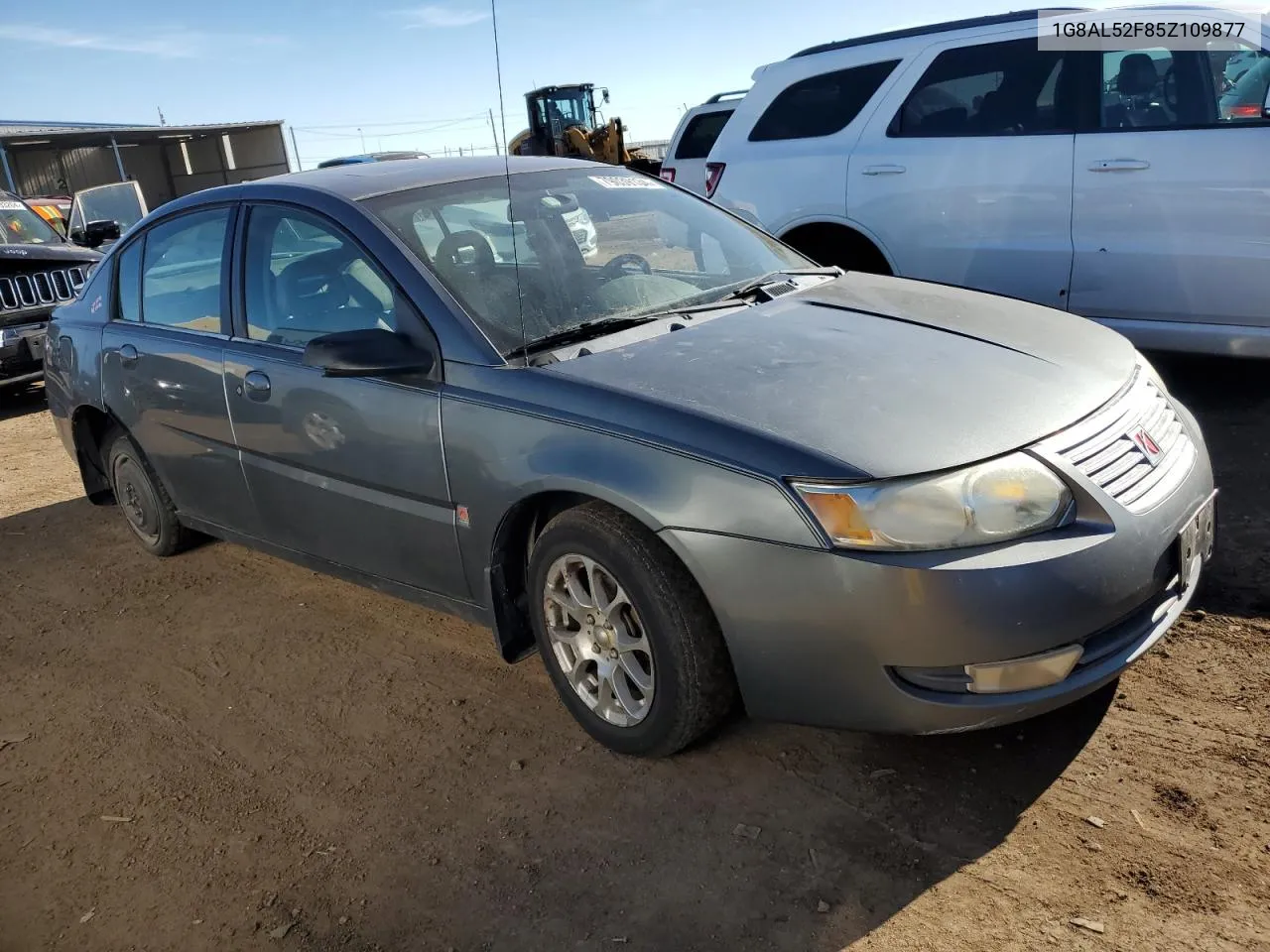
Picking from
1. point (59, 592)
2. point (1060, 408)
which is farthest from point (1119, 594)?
point (59, 592)

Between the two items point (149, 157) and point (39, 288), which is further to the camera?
point (149, 157)

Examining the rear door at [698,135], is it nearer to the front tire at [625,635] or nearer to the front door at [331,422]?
the front door at [331,422]

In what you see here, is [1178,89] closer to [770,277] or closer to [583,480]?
[770,277]

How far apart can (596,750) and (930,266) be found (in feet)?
12.4

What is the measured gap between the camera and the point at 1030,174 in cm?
539

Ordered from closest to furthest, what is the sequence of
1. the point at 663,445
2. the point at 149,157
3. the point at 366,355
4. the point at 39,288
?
1. the point at 663,445
2. the point at 366,355
3. the point at 39,288
4. the point at 149,157

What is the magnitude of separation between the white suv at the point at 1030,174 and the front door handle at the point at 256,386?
3.40 meters

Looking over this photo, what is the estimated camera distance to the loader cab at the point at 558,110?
2642 centimetres

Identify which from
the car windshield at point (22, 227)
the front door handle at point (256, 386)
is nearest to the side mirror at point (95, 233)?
the car windshield at point (22, 227)

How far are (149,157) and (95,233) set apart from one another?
3145 centimetres

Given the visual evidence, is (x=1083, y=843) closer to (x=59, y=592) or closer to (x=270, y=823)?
(x=270, y=823)

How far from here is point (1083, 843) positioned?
2.45 metres

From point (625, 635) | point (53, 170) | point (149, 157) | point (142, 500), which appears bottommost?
point (142, 500)

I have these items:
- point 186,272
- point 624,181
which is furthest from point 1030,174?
point 186,272
